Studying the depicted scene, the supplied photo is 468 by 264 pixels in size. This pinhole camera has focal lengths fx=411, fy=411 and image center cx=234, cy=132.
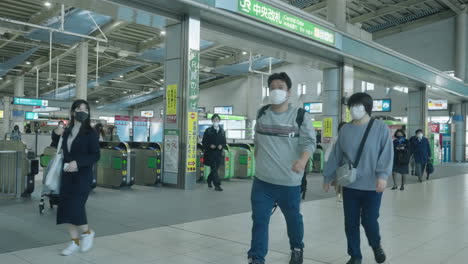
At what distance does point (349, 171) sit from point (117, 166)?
6.45 meters

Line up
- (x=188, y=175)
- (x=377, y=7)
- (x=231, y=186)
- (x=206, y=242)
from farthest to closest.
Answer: (x=377, y=7), (x=231, y=186), (x=188, y=175), (x=206, y=242)

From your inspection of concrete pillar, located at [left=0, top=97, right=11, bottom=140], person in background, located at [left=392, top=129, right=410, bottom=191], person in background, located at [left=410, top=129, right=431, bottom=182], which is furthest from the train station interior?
concrete pillar, located at [left=0, top=97, right=11, bottom=140]

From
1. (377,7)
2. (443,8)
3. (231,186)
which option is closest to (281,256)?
(231,186)

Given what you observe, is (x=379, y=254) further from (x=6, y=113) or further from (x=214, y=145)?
(x=6, y=113)

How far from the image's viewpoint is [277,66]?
30.4 meters

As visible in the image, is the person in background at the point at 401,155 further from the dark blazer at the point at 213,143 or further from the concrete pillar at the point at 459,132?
the concrete pillar at the point at 459,132

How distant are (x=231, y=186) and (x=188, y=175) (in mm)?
1309

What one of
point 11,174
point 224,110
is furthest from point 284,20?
point 224,110

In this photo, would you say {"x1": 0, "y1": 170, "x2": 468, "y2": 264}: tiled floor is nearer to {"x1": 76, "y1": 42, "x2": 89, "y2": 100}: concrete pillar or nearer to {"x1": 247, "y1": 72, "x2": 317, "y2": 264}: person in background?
{"x1": 247, "y1": 72, "x2": 317, "y2": 264}: person in background

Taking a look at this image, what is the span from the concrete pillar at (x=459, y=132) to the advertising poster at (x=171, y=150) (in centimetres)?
2024

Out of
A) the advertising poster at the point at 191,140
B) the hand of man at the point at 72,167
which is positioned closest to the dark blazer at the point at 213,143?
the advertising poster at the point at 191,140

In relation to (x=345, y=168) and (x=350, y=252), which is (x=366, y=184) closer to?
(x=345, y=168)

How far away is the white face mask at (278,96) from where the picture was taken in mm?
3320

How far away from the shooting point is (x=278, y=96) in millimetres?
3320
